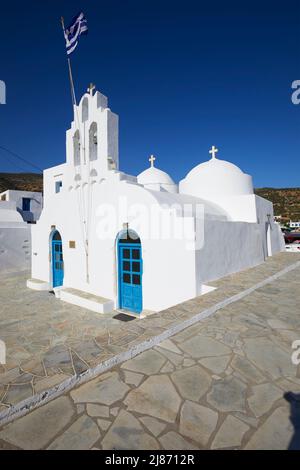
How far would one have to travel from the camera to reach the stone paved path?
1.97m

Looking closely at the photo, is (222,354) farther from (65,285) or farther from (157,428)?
(65,285)

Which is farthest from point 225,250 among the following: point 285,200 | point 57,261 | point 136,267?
point 285,200

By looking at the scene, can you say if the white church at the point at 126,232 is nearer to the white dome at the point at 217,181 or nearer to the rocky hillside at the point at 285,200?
the white dome at the point at 217,181

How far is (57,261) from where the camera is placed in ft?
37.6

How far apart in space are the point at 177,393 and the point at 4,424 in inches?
63.8

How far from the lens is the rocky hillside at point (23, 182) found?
47569 millimetres

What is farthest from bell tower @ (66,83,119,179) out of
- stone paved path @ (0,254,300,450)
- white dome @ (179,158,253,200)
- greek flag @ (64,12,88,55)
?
stone paved path @ (0,254,300,450)

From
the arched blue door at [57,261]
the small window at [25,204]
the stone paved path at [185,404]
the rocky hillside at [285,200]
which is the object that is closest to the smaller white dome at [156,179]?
the arched blue door at [57,261]

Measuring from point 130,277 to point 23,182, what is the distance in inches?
2218

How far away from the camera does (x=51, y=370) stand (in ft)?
8.98

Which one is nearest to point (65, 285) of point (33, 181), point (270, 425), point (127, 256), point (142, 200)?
point (127, 256)

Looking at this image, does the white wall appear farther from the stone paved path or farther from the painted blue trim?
the stone paved path

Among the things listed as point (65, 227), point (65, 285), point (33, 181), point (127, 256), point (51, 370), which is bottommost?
point (65, 285)

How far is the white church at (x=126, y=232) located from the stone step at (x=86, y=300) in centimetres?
3
